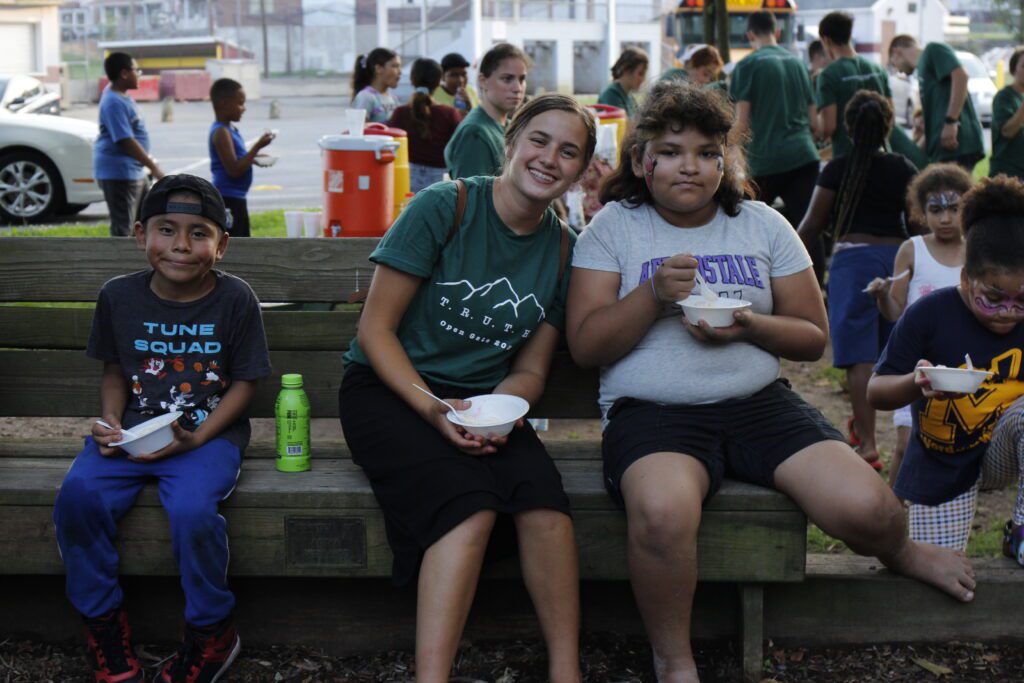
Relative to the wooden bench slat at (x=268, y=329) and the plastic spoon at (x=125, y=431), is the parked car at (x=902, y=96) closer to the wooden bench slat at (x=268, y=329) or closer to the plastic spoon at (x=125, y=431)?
the wooden bench slat at (x=268, y=329)

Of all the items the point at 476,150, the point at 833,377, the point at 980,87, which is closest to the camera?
the point at 476,150

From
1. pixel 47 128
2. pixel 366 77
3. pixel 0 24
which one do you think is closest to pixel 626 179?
pixel 366 77

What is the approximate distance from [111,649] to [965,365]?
2293 millimetres

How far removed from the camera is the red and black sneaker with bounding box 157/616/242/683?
3.08 m

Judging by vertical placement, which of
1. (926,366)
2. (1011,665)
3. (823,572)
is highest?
(926,366)

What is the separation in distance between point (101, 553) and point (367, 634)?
0.75 meters

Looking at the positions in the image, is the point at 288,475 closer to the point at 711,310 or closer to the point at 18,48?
the point at 711,310

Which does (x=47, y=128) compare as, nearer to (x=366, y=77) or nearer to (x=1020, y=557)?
(x=366, y=77)

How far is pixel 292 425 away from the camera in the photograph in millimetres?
3289

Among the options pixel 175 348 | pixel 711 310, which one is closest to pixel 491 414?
pixel 711 310

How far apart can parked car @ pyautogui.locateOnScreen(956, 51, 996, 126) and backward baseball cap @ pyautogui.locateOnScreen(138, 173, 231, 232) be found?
88.4ft

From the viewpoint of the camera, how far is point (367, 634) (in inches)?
135

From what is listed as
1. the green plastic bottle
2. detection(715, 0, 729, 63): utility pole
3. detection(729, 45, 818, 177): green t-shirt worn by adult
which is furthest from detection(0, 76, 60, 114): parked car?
the green plastic bottle

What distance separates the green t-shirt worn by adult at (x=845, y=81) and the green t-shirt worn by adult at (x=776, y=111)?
6.3 inches
